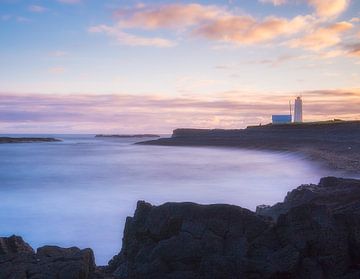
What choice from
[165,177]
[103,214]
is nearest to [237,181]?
[165,177]

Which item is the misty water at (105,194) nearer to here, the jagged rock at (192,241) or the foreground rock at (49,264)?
the foreground rock at (49,264)

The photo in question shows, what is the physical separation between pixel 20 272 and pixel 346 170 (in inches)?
789

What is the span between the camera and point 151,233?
5.90 m

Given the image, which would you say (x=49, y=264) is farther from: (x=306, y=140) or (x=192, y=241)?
(x=306, y=140)

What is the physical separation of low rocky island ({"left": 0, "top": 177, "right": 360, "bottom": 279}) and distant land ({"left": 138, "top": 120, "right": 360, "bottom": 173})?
18.0 meters

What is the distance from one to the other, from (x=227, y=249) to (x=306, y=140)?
4553 cm

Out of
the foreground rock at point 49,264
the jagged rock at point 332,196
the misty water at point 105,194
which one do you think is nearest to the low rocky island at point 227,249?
the foreground rock at point 49,264

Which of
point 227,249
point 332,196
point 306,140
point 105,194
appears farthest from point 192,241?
point 306,140

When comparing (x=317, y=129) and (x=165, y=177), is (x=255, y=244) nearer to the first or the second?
(x=165, y=177)

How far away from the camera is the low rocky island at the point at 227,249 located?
16.9ft

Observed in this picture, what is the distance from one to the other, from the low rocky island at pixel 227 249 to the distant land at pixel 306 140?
17997mm

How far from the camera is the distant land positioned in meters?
32.0

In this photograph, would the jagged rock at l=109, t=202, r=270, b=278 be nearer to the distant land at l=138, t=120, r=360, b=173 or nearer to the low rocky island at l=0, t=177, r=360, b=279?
the low rocky island at l=0, t=177, r=360, b=279

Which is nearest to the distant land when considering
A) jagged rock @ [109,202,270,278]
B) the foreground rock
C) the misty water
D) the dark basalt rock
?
the misty water
